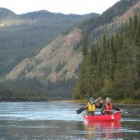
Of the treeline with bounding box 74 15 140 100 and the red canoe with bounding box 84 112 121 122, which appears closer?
the red canoe with bounding box 84 112 121 122

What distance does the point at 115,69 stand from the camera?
12262 cm

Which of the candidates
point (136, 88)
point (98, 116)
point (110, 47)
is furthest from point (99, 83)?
point (98, 116)

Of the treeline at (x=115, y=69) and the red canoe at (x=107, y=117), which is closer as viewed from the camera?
the red canoe at (x=107, y=117)

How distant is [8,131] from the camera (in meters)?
40.0

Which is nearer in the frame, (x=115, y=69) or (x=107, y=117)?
(x=107, y=117)

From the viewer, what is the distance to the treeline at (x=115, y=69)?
355ft

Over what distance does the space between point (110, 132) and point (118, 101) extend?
Result: 256 feet

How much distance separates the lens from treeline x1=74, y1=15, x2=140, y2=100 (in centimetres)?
10812

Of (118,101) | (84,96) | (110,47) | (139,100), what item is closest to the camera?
(139,100)

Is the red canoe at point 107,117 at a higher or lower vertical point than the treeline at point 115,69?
lower

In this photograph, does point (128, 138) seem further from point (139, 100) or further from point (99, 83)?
point (99, 83)

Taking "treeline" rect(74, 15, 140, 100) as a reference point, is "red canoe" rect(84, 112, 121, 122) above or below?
below

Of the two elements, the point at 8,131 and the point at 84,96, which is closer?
the point at 8,131

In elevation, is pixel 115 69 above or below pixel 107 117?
above
